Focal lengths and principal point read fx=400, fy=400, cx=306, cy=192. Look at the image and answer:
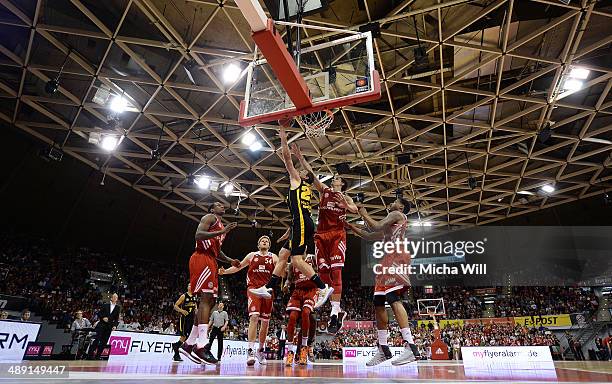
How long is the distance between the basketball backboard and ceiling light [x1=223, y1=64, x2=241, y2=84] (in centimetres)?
505

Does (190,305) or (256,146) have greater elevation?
(256,146)

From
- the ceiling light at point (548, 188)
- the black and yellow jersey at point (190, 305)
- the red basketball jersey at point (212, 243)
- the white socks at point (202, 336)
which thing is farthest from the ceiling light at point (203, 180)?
the ceiling light at point (548, 188)

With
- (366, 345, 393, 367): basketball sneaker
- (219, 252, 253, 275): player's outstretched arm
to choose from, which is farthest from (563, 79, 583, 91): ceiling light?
(219, 252, 253, 275): player's outstretched arm

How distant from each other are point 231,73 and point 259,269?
794 centimetres

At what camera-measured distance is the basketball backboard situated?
6414 mm

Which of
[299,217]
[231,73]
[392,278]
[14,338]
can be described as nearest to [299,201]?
[299,217]

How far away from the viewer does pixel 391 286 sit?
529 cm

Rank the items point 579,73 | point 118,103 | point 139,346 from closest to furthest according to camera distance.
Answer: point 139,346, point 579,73, point 118,103

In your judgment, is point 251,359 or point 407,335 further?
point 251,359

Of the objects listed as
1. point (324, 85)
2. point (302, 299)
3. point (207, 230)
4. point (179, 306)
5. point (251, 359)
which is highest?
point (324, 85)

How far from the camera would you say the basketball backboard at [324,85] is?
6414 millimetres

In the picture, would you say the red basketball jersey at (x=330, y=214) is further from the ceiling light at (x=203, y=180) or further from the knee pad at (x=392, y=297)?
the ceiling light at (x=203, y=180)

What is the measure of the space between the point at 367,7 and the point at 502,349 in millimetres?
10620

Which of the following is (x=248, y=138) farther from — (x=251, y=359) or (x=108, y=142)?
(x=251, y=359)
